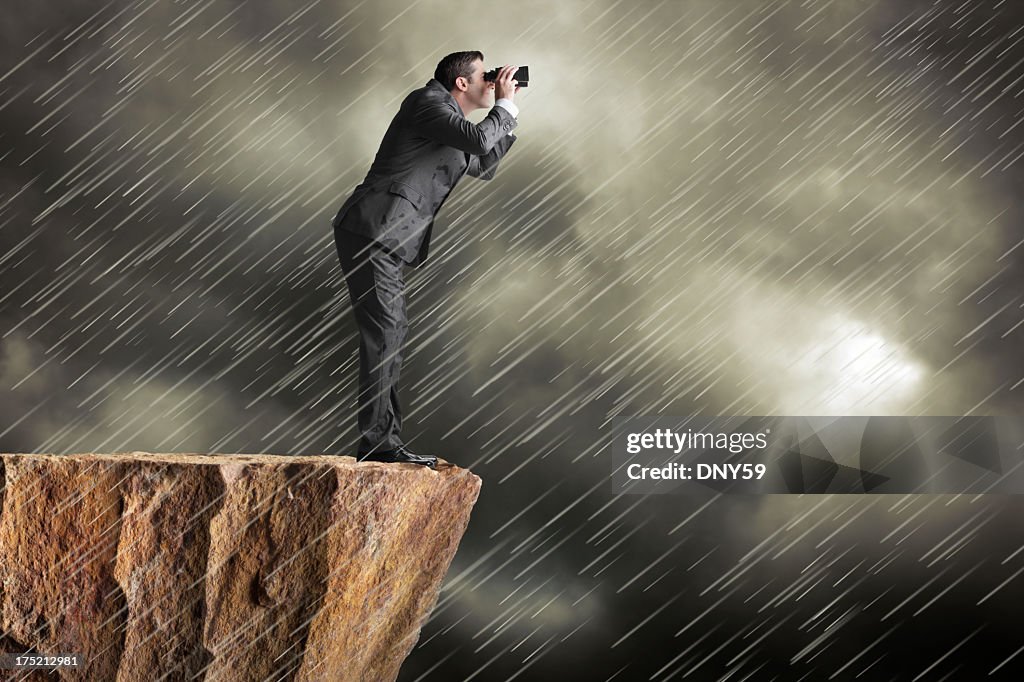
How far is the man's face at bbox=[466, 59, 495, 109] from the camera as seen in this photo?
301cm

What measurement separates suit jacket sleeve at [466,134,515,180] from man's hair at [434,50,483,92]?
0.27 m

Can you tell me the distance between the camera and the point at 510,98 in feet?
9.47

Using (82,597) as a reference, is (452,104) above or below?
above

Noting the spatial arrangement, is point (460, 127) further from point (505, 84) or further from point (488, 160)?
point (488, 160)

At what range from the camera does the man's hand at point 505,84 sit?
2879 mm

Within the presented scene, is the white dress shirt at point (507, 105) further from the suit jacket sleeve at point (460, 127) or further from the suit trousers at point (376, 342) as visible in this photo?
the suit trousers at point (376, 342)

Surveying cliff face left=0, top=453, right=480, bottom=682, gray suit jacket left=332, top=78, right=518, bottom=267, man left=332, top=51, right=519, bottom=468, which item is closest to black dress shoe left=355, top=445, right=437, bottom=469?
man left=332, top=51, right=519, bottom=468

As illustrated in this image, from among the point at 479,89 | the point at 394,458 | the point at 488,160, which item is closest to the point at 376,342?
the point at 394,458

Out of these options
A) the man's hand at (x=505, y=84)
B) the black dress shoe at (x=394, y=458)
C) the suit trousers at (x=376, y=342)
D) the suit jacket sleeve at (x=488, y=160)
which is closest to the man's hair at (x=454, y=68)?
the man's hand at (x=505, y=84)

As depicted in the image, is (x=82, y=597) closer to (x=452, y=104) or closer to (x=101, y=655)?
(x=101, y=655)

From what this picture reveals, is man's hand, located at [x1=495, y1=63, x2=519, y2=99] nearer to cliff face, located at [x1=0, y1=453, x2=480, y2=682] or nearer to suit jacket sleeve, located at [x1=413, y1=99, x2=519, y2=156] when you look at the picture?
suit jacket sleeve, located at [x1=413, y1=99, x2=519, y2=156]

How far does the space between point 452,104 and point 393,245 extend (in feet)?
1.66

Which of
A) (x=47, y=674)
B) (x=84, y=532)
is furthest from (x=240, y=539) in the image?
(x=47, y=674)

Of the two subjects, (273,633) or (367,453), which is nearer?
(273,633)
